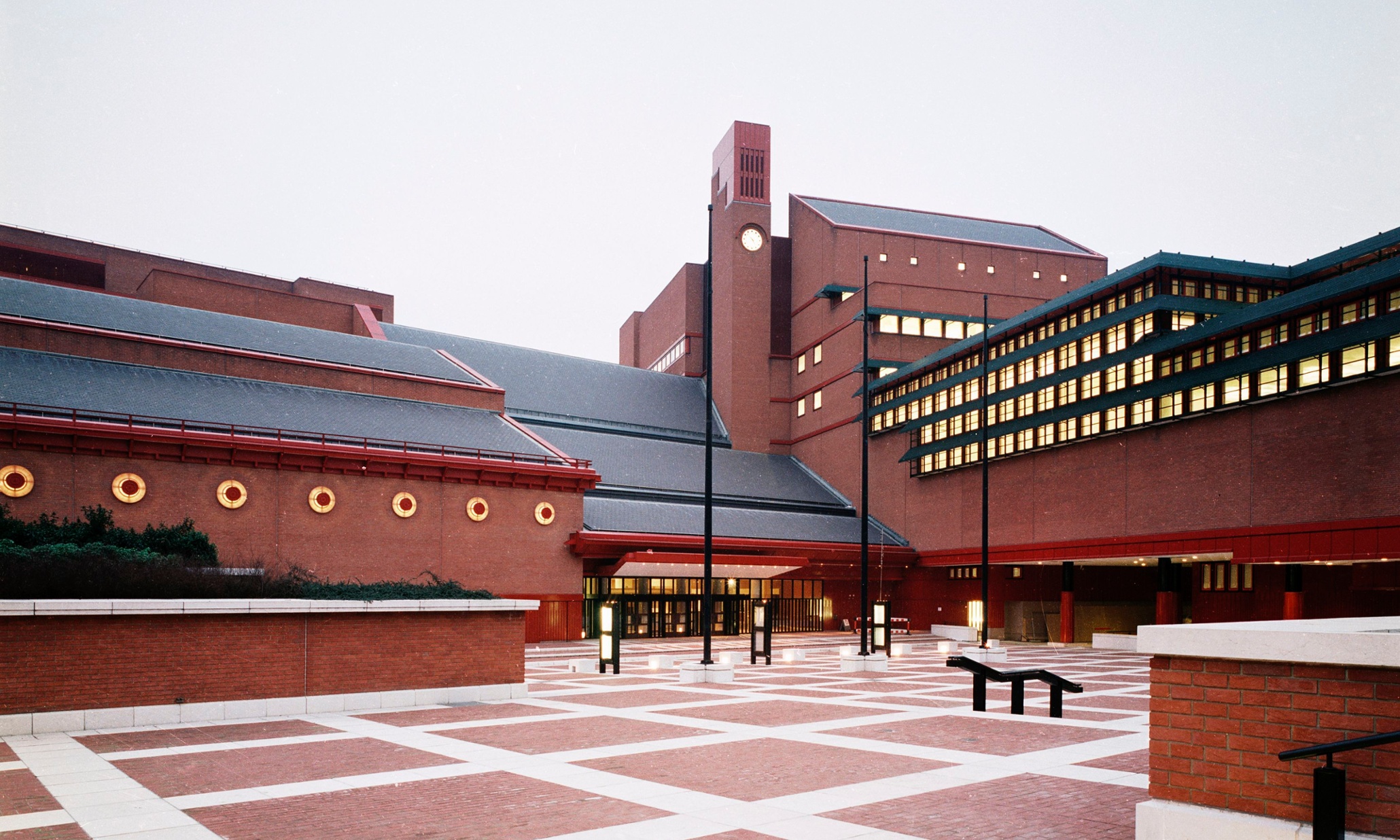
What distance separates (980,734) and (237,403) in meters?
37.1

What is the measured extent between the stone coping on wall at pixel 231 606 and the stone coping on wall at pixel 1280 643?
15681mm

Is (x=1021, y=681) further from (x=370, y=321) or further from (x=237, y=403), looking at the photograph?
(x=370, y=321)

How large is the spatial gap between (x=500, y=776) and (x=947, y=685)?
16516 mm

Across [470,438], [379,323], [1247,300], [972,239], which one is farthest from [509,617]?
[972,239]

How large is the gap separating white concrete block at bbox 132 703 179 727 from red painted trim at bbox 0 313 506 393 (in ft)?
102

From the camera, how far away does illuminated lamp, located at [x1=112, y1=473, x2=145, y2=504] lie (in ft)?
120

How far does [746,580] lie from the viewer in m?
57.0

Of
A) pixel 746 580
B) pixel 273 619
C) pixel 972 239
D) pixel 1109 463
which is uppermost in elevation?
pixel 972 239

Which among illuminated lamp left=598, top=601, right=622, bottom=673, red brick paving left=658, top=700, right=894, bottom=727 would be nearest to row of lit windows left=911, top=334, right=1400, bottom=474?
red brick paving left=658, top=700, right=894, bottom=727

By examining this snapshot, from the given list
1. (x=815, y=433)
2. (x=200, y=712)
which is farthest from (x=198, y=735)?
(x=815, y=433)

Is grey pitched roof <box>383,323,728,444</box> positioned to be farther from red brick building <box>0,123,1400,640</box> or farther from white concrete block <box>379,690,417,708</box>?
white concrete block <box>379,690,417,708</box>

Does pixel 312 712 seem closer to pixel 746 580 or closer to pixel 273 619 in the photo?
pixel 273 619

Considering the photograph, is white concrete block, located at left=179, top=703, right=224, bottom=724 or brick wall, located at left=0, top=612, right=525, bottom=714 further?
white concrete block, located at left=179, top=703, right=224, bottom=724

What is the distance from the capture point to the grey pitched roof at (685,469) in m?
60.5
